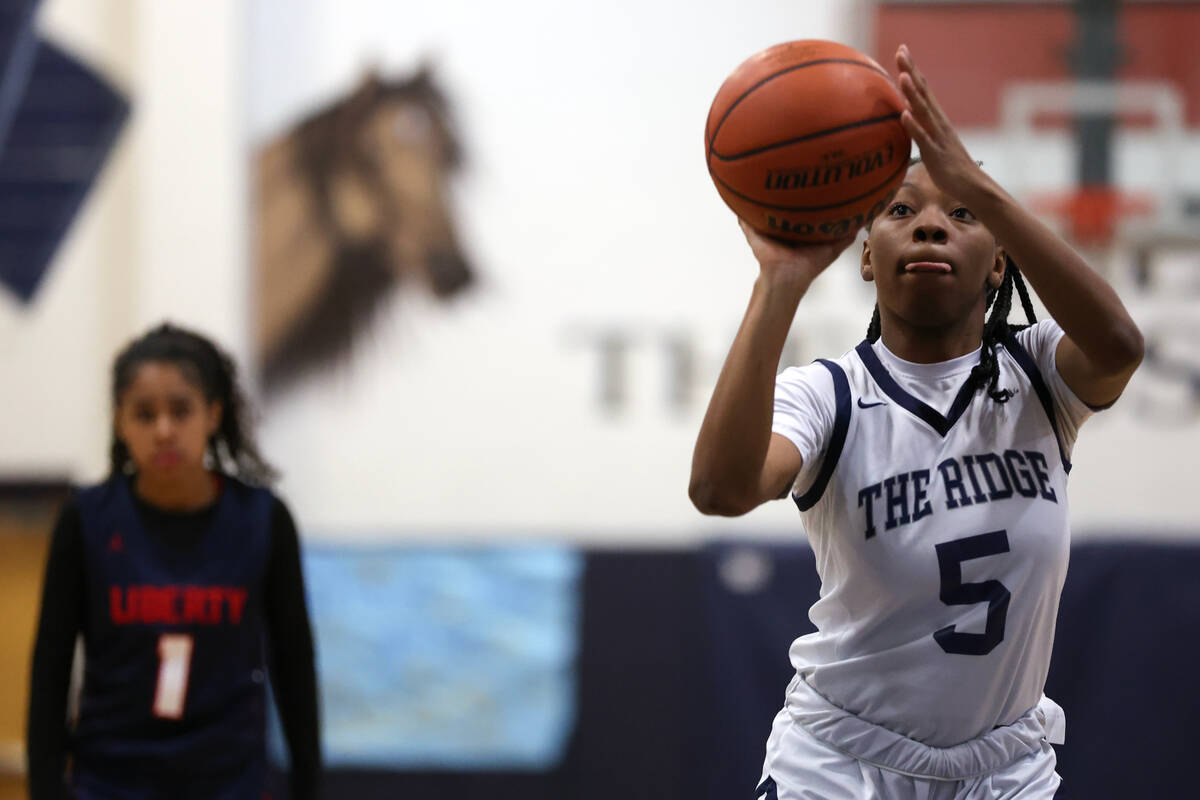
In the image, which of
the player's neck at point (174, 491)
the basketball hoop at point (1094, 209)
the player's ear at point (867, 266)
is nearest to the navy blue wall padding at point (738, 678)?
the basketball hoop at point (1094, 209)

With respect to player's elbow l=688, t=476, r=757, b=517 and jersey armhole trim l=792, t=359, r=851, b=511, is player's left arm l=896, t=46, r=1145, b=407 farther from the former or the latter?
player's elbow l=688, t=476, r=757, b=517

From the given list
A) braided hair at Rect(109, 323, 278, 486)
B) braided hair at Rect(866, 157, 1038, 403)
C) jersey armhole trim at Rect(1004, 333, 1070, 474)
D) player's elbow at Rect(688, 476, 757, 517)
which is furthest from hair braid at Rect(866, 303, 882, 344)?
braided hair at Rect(109, 323, 278, 486)

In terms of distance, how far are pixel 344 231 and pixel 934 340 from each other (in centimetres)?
427

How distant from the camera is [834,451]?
2.03m

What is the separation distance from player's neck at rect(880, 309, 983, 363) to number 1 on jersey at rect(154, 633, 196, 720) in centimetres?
155

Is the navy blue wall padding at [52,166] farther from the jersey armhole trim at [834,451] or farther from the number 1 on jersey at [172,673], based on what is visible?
the jersey armhole trim at [834,451]

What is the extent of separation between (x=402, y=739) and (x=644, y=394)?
1.88 m

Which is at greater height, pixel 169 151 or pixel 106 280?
pixel 169 151

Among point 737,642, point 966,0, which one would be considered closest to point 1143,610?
point 737,642

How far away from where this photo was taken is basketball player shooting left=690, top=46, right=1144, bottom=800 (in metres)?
1.96

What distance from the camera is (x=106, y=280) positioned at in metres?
5.99

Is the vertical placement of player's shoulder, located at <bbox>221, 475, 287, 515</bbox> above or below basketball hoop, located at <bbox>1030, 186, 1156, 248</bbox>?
below

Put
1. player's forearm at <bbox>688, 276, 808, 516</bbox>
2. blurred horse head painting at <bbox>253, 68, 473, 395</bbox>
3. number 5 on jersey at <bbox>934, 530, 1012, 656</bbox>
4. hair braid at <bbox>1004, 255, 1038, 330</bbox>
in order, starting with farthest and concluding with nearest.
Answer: blurred horse head painting at <bbox>253, 68, 473, 395</bbox> → hair braid at <bbox>1004, 255, 1038, 330</bbox> → number 5 on jersey at <bbox>934, 530, 1012, 656</bbox> → player's forearm at <bbox>688, 276, 808, 516</bbox>

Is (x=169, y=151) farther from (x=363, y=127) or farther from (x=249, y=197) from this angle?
(x=363, y=127)
